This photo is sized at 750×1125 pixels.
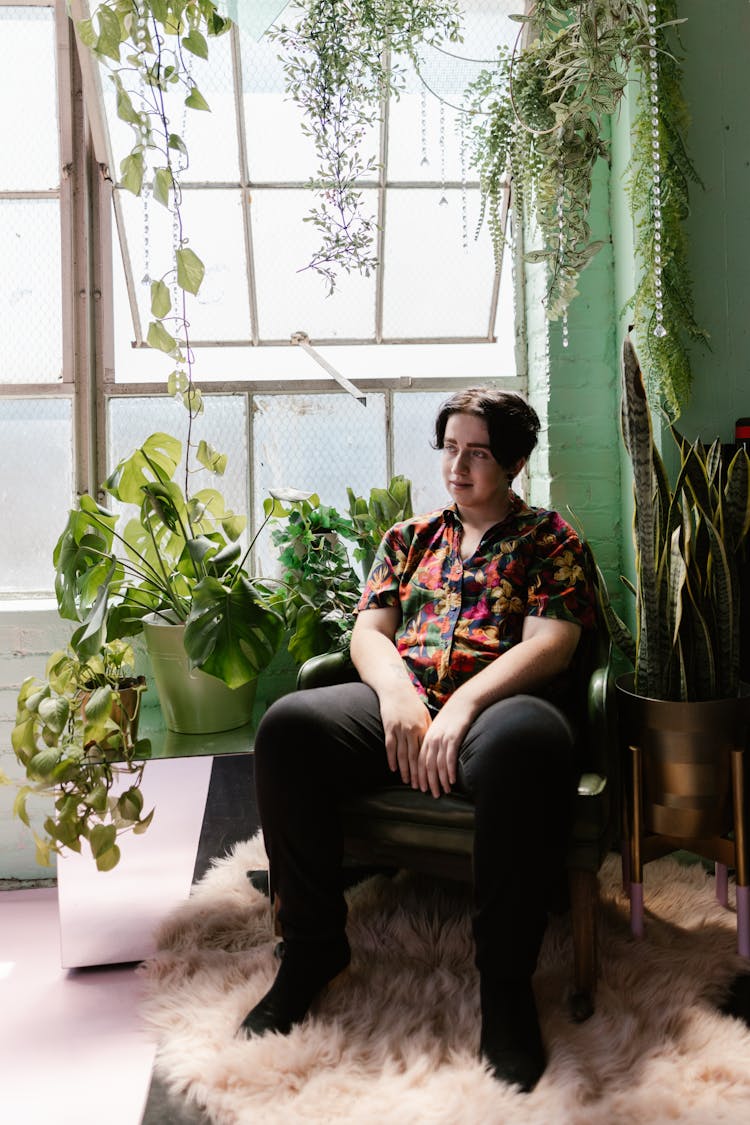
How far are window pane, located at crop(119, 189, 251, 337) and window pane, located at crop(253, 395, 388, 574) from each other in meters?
0.33

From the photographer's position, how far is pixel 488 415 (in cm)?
215

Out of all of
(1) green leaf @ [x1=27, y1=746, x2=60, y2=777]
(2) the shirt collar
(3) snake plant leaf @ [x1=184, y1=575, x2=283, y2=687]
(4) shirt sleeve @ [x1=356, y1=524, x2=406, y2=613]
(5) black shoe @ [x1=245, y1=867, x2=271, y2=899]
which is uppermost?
(2) the shirt collar

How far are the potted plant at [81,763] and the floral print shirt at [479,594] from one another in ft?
2.22

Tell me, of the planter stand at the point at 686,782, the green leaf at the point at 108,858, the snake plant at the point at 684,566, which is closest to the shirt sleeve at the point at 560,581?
the snake plant at the point at 684,566

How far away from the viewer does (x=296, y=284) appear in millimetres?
2971

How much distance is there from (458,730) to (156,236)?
6.56ft

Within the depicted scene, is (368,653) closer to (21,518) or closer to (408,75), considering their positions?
(21,518)

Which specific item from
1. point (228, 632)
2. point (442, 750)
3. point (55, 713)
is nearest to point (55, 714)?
point (55, 713)

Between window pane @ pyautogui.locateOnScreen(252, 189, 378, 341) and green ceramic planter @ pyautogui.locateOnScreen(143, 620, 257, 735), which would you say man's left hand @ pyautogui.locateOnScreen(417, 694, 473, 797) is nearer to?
green ceramic planter @ pyautogui.locateOnScreen(143, 620, 257, 735)

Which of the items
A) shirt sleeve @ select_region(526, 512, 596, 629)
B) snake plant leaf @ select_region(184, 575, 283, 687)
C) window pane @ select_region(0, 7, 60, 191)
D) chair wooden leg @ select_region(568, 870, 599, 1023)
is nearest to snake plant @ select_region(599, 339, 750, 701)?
shirt sleeve @ select_region(526, 512, 596, 629)

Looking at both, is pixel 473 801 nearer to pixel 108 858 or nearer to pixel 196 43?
pixel 108 858

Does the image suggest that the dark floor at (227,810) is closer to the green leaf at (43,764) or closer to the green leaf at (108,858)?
the green leaf at (108,858)

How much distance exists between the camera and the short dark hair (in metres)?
2.15

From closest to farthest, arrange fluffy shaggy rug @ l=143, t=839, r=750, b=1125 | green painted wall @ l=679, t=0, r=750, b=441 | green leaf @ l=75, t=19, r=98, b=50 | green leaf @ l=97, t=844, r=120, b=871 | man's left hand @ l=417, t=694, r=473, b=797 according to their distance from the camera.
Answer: fluffy shaggy rug @ l=143, t=839, r=750, b=1125 < man's left hand @ l=417, t=694, r=473, b=797 < green leaf @ l=75, t=19, r=98, b=50 < green leaf @ l=97, t=844, r=120, b=871 < green painted wall @ l=679, t=0, r=750, b=441
